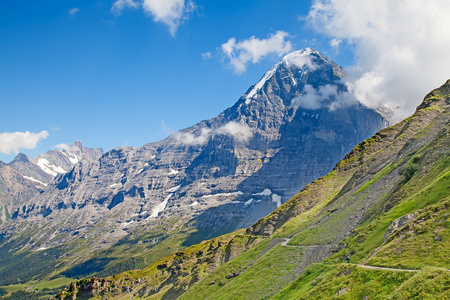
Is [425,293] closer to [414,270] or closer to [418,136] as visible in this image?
[414,270]

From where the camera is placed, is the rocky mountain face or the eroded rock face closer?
the rocky mountain face

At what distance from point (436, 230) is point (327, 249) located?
107 ft

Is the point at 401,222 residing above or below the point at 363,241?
above

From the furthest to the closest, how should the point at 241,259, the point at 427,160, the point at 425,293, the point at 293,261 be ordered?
the point at 241,259, the point at 293,261, the point at 427,160, the point at 425,293

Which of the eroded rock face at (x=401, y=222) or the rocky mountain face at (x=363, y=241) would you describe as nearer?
the rocky mountain face at (x=363, y=241)

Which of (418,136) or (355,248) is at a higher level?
(418,136)

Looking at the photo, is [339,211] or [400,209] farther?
[339,211]

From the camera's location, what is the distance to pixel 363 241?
43.5 meters

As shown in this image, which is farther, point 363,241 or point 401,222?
point 363,241

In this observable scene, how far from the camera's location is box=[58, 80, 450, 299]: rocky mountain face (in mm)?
28359

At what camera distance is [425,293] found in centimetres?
2259

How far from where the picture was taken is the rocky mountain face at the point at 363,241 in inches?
1117

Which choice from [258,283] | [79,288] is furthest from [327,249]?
[79,288]

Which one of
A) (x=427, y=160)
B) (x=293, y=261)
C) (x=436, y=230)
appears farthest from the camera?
(x=293, y=261)
